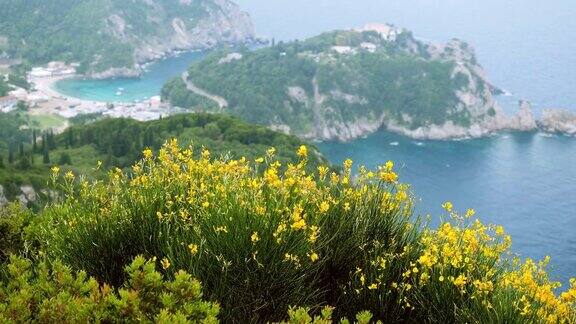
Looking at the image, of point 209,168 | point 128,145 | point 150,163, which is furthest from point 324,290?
point 128,145

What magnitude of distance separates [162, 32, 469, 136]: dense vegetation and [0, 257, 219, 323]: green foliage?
145m

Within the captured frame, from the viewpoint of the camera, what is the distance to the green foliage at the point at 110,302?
450cm

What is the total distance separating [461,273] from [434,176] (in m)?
107

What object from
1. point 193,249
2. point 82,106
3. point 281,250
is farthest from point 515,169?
point 193,249

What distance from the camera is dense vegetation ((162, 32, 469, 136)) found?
508 feet

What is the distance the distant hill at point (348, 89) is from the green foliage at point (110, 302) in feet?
458

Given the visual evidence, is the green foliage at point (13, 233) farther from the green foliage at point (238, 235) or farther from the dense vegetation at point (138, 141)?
the dense vegetation at point (138, 141)

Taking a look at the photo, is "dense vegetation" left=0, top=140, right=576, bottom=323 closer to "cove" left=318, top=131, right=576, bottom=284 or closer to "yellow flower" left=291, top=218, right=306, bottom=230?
"yellow flower" left=291, top=218, right=306, bottom=230

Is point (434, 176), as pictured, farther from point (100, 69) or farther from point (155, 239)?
point (100, 69)

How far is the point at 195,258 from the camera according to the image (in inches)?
241

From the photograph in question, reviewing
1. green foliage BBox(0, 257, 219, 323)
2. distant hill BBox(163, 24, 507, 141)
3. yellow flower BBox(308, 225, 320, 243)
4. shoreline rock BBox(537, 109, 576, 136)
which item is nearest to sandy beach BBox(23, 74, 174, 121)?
distant hill BBox(163, 24, 507, 141)

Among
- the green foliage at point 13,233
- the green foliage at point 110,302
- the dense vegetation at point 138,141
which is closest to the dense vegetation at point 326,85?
the dense vegetation at point 138,141

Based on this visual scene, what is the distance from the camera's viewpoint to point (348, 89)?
16612 centimetres

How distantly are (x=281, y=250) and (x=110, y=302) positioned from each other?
190cm
